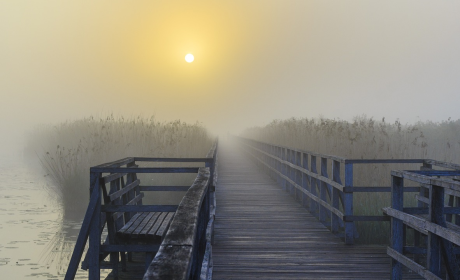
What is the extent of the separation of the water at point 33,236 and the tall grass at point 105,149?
536mm

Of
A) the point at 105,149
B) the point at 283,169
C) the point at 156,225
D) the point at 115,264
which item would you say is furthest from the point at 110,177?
the point at 105,149

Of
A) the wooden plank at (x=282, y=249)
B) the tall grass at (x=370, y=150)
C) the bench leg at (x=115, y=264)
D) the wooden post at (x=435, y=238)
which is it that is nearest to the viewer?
the wooden post at (x=435, y=238)

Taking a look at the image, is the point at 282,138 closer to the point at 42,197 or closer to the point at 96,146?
the point at 96,146

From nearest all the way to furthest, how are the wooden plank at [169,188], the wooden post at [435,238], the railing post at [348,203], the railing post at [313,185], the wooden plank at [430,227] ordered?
the wooden plank at [430,227] → the wooden post at [435,238] → the railing post at [348,203] → the wooden plank at [169,188] → the railing post at [313,185]

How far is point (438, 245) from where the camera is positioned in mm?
3398

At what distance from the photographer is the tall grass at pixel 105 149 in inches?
447

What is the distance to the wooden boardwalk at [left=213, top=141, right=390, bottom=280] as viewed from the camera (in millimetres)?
4832

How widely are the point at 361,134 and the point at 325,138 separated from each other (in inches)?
37.8

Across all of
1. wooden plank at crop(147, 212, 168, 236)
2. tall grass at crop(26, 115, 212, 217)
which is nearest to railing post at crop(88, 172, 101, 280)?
wooden plank at crop(147, 212, 168, 236)

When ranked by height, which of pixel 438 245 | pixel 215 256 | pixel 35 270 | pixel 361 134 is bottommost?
pixel 35 270

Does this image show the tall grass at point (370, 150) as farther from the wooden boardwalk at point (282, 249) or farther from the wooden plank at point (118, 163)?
the wooden plank at point (118, 163)

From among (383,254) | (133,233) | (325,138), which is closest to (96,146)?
(325,138)

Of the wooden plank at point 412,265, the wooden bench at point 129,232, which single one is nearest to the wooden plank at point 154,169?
the wooden bench at point 129,232

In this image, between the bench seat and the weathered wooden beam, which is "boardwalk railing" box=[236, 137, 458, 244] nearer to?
the weathered wooden beam
